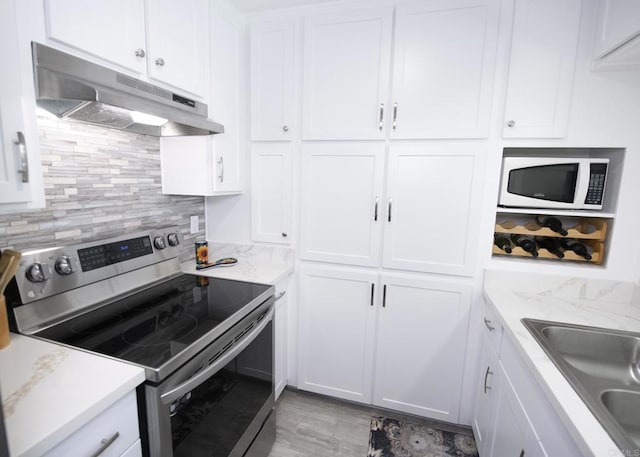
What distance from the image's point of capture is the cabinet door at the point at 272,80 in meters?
1.80

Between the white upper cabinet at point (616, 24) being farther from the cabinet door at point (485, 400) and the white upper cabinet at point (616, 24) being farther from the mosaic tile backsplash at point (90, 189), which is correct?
the mosaic tile backsplash at point (90, 189)

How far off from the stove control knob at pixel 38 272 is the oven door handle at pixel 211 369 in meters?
0.66

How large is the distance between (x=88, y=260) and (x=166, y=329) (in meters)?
0.48

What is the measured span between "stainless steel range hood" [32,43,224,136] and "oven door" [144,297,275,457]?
2.95 ft

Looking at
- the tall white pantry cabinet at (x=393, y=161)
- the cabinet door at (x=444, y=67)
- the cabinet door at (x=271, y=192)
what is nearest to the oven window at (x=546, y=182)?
the tall white pantry cabinet at (x=393, y=161)

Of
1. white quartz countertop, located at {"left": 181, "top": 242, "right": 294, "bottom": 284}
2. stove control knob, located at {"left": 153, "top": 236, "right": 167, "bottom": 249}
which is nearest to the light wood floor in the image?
white quartz countertop, located at {"left": 181, "top": 242, "right": 294, "bottom": 284}

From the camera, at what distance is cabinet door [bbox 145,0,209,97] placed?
125cm

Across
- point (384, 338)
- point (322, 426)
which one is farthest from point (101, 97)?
point (322, 426)

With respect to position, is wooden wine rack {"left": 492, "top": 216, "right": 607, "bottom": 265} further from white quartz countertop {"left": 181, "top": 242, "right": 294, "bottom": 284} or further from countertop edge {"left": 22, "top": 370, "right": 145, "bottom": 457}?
countertop edge {"left": 22, "top": 370, "right": 145, "bottom": 457}

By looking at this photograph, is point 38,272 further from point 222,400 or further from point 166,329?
point 222,400

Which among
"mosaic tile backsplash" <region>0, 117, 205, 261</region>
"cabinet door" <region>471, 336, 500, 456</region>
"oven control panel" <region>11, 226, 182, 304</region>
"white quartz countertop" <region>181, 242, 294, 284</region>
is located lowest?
"cabinet door" <region>471, 336, 500, 456</region>

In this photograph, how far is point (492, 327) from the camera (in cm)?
151

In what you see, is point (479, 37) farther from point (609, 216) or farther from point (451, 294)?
point (451, 294)

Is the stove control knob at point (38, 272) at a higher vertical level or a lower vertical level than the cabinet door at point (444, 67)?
lower
